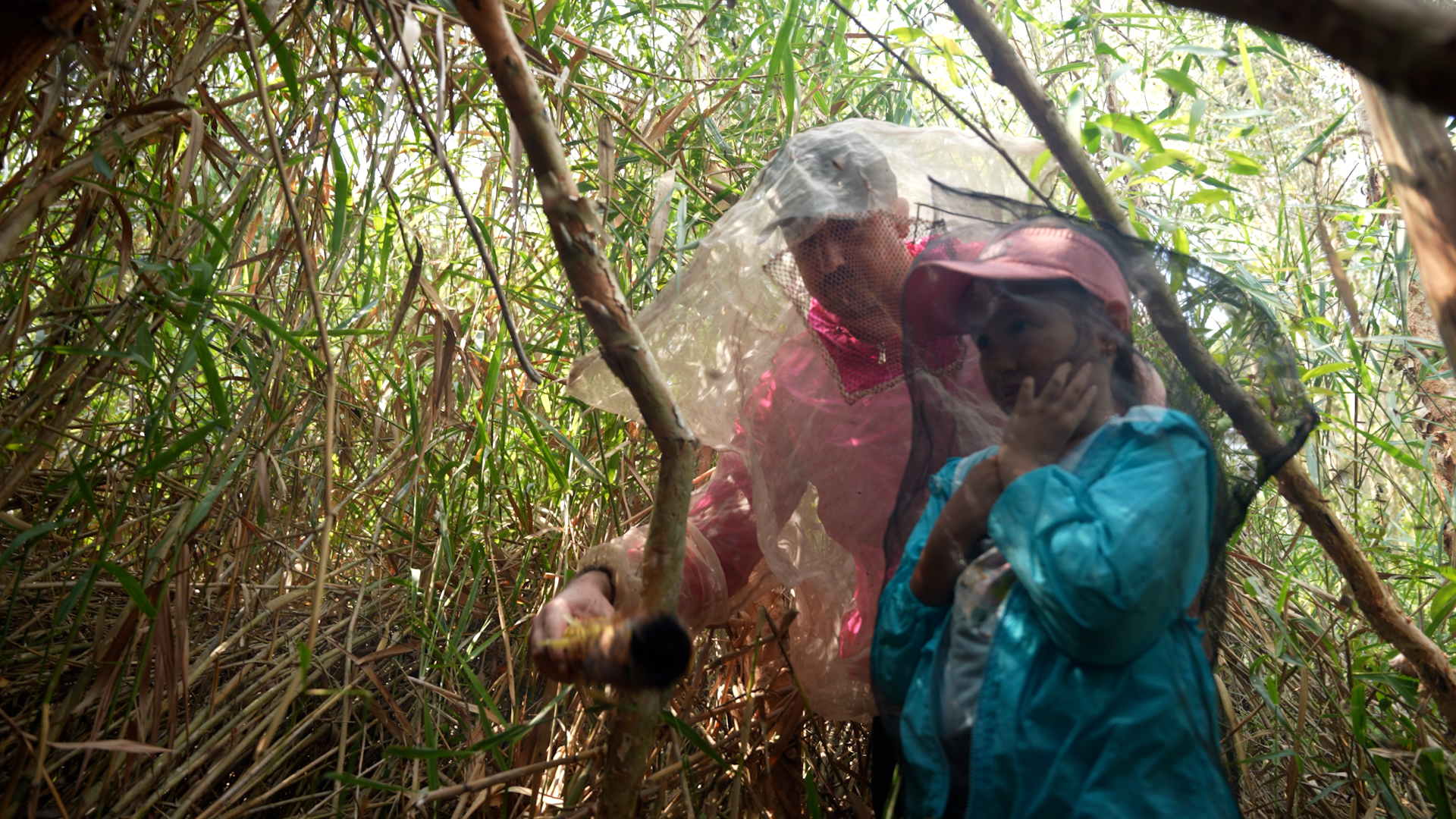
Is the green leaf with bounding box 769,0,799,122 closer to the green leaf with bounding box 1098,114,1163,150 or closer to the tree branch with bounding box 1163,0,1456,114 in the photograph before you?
the green leaf with bounding box 1098,114,1163,150

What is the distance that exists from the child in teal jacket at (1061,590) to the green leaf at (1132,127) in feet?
1.01

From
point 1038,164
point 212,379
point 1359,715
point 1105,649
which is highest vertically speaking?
point 212,379

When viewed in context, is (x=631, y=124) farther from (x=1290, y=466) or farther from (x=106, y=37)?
(x=1290, y=466)

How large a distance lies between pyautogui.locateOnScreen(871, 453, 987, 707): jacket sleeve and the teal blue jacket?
0.11 metres

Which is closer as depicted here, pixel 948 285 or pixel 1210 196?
pixel 948 285

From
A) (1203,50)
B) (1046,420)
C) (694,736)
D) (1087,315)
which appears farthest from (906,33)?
(694,736)

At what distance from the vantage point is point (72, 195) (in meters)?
1.70

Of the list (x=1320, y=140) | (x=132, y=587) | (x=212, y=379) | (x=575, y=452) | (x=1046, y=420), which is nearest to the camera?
(x=1046, y=420)

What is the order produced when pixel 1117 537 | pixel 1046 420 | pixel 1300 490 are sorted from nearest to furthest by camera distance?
pixel 1117 537 → pixel 1046 420 → pixel 1300 490

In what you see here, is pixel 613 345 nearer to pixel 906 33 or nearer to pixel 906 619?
pixel 906 619

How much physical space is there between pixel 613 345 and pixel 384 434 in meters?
1.32

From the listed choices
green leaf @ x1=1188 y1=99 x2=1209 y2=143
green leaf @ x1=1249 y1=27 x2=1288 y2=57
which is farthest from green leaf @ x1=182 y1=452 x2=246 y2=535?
green leaf @ x1=1249 y1=27 x2=1288 y2=57

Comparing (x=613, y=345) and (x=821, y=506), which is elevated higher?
(x=613, y=345)

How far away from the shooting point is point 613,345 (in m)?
0.92
